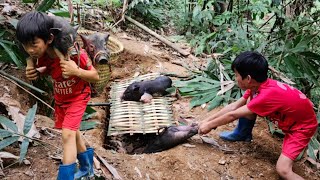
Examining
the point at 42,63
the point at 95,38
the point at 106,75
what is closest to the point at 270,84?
the point at 42,63

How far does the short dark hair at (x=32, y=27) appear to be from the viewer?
6.84ft

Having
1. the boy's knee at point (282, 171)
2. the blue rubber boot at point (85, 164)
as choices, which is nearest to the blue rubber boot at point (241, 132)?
the boy's knee at point (282, 171)

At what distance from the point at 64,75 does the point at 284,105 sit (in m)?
1.74

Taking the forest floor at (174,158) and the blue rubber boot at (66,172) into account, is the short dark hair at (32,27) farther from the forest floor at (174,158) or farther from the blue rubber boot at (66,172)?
the forest floor at (174,158)

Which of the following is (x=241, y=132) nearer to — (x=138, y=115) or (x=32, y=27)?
(x=138, y=115)

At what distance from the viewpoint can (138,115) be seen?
4344 millimetres

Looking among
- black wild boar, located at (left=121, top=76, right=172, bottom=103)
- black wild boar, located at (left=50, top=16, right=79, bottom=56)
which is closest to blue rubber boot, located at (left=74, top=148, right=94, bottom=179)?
black wild boar, located at (left=50, top=16, right=79, bottom=56)

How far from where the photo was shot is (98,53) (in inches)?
164

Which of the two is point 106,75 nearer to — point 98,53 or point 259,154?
point 98,53

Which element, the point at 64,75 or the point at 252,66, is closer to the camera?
the point at 64,75

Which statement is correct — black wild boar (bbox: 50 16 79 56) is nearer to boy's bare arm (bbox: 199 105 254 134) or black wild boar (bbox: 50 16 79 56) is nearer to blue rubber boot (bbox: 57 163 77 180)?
blue rubber boot (bbox: 57 163 77 180)

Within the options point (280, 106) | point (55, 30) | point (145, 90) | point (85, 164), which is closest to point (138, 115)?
point (145, 90)

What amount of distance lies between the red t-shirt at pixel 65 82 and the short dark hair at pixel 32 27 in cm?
27

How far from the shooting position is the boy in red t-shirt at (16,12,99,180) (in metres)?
2.11
